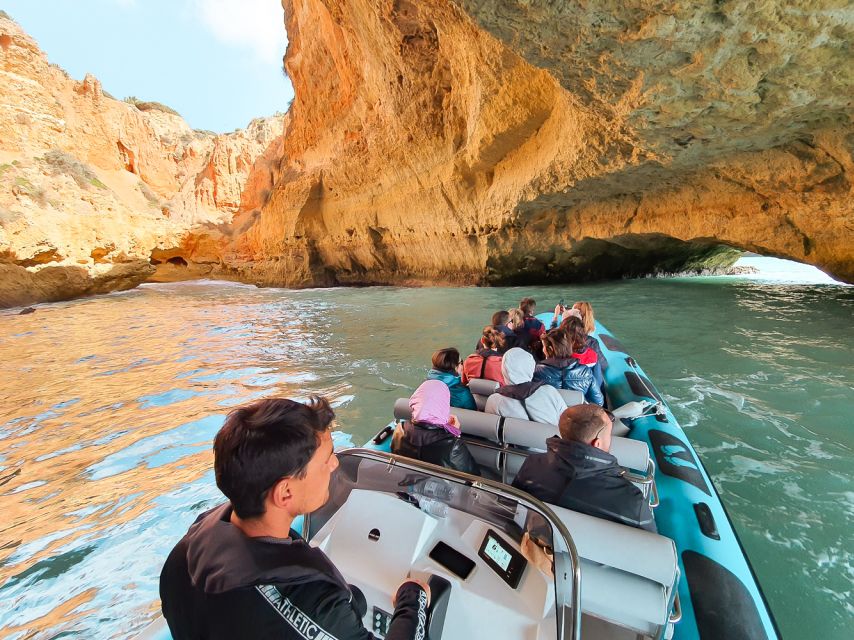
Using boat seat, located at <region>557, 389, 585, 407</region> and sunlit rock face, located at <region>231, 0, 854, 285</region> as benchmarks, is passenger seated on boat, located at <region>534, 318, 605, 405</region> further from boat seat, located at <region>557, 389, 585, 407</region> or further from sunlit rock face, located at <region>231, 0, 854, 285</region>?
sunlit rock face, located at <region>231, 0, 854, 285</region>

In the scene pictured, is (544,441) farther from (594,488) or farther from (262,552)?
(262,552)

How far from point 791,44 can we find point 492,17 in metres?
3.16

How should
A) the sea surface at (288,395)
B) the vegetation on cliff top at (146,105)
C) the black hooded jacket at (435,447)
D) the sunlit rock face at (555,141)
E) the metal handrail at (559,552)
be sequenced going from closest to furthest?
the metal handrail at (559,552)
the sea surface at (288,395)
the black hooded jacket at (435,447)
the sunlit rock face at (555,141)
the vegetation on cliff top at (146,105)

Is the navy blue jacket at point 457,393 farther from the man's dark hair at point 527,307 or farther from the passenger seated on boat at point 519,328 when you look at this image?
the man's dark hair at point 527,307

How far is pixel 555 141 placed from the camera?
9.27 metres

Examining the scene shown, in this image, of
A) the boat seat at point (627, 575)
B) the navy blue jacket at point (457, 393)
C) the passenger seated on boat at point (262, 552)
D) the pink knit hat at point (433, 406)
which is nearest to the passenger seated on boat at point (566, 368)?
the navy blue jacket at point (457, 393)

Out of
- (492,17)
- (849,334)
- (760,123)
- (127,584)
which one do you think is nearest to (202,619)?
(127,584)

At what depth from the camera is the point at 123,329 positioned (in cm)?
902

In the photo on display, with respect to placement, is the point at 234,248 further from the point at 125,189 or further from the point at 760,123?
the point at 760,123

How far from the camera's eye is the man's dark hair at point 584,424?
1.69 meters

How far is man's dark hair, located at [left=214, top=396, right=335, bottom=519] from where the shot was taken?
2.89 feet

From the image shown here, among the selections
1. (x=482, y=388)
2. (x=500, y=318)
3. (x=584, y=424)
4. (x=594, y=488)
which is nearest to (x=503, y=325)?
(x=500, y=318)

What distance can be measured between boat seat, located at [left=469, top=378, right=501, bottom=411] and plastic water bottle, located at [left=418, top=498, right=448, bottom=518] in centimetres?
176

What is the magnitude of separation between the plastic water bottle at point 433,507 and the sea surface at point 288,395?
→ 1.54 metres
